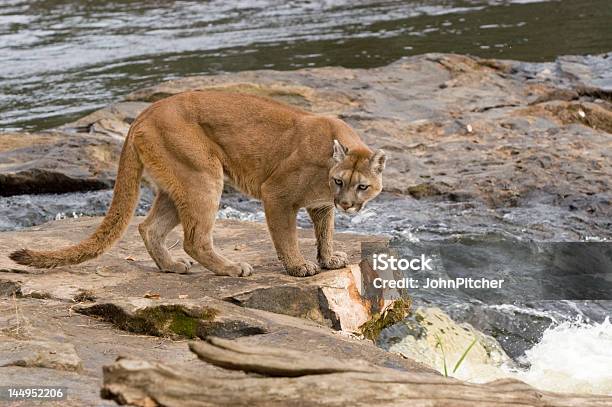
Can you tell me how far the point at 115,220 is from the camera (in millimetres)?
7637

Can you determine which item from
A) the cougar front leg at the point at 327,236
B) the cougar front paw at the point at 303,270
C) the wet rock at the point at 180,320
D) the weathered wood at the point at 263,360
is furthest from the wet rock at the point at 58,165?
the weathered wood at the point at 263,360

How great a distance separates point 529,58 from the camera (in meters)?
19.0

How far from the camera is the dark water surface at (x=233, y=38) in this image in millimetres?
18688

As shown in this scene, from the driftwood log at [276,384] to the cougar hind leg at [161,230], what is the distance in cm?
377

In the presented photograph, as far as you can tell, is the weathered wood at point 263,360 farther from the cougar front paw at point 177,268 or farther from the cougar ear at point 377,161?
the cougar front paw at point 177,268

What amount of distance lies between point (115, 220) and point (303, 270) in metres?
1.45

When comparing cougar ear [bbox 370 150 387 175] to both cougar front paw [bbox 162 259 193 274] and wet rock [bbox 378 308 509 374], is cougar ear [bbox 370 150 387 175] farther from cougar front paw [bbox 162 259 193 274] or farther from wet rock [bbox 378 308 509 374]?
cougar front paw [bbox 162 259 193 274]

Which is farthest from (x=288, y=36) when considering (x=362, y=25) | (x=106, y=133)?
(x=106, y=133)

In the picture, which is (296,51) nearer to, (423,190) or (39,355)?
(423,190)

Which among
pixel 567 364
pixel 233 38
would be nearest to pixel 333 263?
pixel 567 364

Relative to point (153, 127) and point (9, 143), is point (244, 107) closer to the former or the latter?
point (153, 127)

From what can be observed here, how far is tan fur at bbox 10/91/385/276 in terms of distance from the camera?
24.6 feet

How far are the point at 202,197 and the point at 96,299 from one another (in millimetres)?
1085

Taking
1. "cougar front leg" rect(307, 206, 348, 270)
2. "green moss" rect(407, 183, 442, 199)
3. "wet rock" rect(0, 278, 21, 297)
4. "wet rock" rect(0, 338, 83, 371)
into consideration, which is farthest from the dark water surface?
"wet rock" rect(0, 338, 83, 371)
